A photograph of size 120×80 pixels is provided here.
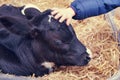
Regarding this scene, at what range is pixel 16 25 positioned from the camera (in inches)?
111

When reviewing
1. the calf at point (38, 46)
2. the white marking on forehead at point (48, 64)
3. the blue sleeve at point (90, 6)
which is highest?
the blue sleeve at point (90, 6)

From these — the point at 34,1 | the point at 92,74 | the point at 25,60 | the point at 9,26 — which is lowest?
the point at 92,74

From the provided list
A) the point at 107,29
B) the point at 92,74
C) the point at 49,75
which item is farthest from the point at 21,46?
the point at 107,29

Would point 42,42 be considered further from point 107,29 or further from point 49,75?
point 107,29

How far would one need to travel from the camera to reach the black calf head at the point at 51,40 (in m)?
2.74

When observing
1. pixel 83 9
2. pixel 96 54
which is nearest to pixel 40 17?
pixel 83 9

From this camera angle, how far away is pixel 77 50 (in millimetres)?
2764

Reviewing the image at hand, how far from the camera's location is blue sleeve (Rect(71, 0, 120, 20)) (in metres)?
2.69

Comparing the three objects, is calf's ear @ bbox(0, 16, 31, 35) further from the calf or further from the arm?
the arm

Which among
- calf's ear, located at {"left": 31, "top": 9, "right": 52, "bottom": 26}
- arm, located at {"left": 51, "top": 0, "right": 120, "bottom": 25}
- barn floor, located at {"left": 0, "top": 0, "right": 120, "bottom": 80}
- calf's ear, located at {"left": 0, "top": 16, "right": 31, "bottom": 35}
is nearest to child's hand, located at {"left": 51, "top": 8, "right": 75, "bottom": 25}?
arm, located at {"left": 51, "top": 0, "right": 120, "bottom": 25}

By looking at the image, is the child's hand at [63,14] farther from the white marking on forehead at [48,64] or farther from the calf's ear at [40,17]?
the white marking on forehead at [48,64]

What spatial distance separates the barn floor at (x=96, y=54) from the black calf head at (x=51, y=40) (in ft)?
0.26

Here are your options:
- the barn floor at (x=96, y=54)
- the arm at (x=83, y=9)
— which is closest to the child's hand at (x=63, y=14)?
the arm at (x=83, y=9)

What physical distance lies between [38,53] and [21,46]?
128 millimetres
